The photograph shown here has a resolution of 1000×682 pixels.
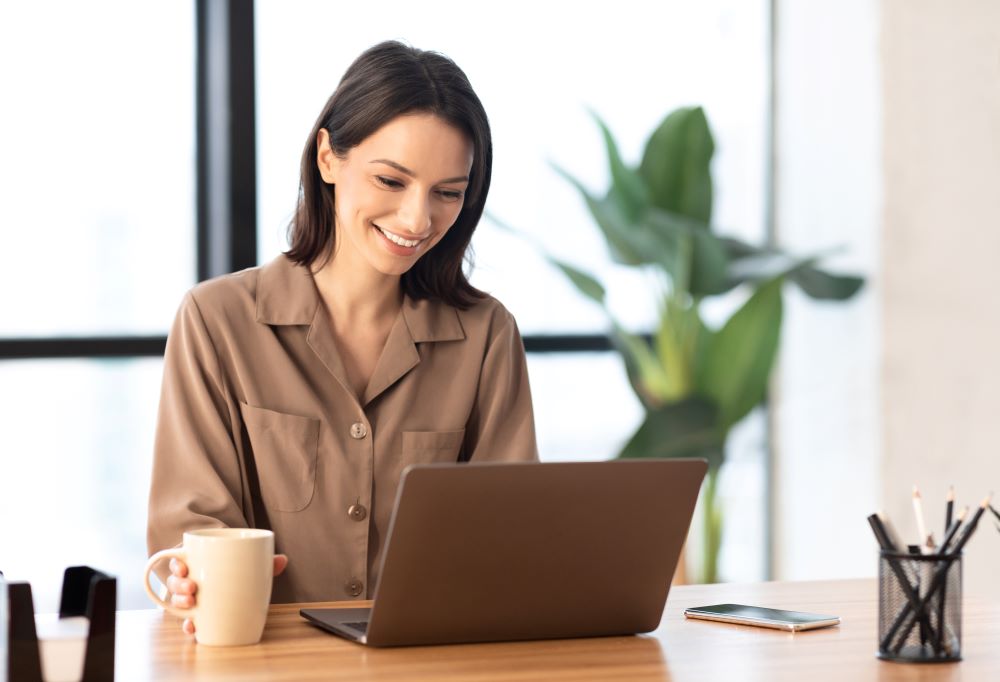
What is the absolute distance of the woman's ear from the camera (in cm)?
185

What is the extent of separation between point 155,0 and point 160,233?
23.2 inches

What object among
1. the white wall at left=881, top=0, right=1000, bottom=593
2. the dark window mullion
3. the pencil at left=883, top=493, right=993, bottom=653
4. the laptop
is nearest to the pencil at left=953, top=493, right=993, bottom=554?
the pencil at left=883, top=493, right=993, bottom=653

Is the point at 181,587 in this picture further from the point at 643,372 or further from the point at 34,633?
the point at 643,372

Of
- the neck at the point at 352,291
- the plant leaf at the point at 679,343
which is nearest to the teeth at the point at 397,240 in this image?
the neck at the point at 352,291

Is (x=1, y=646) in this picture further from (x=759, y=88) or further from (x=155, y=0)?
(x=759, y=88)

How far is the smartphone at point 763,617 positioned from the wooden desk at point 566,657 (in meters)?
0.01

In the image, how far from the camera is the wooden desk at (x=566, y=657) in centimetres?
109

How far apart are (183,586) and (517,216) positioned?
2373mm

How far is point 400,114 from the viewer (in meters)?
1.75

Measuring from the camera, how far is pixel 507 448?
189 cm

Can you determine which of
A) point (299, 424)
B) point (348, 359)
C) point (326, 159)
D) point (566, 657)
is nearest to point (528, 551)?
point (566, 657)

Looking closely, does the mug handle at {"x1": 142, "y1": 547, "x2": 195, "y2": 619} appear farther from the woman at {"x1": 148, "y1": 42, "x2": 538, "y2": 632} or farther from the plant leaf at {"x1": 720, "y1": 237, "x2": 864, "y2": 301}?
the plant leaf at {"x1": 720, "y1": 237, "x2": 864, "y2": 301}

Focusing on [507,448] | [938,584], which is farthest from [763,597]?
[507,448]

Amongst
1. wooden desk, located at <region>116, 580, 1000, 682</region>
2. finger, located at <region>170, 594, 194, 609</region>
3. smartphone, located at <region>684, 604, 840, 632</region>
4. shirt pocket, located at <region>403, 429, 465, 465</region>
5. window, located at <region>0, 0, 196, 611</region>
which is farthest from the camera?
window, located at <region>0, 0, 196, 611</region>
